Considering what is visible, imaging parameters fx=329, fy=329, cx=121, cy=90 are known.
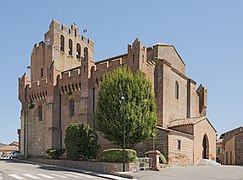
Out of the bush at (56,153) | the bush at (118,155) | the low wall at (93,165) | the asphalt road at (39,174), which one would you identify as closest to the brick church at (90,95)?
the bush at (56,153)

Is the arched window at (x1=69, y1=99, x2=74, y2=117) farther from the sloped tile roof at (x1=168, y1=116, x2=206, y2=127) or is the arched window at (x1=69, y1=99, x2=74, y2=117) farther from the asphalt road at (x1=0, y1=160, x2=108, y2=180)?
the asphalt road at (x1=0, y1=160, x2=108, y2=180)

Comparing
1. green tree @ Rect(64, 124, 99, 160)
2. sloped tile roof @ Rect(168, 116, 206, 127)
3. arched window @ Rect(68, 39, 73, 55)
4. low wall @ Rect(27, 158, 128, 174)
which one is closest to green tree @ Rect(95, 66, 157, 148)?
green tree @ Rect(64, 124, 99, 160)

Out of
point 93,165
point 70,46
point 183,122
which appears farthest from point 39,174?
point 70,46

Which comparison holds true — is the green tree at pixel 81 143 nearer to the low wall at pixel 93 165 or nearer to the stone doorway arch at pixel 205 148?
the low wall at pixel 93 165

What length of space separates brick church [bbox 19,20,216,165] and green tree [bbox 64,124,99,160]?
488 centimetres

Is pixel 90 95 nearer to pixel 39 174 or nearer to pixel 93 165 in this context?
pixel 93 165

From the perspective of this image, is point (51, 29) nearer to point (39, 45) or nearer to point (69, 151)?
point (39, 45)

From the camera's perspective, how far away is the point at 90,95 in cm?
4075

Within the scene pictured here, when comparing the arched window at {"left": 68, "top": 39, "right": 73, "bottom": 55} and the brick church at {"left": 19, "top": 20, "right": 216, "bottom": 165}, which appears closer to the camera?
the brick church at {"left": 19, "top": 20, "right": 216, "bottom": 165}

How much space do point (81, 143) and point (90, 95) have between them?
940cm

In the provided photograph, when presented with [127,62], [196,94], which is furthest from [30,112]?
[196,94]

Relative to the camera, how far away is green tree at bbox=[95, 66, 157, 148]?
30.7 m

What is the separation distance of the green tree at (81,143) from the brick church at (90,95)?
16.0 ft

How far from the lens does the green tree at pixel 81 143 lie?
32469mm
